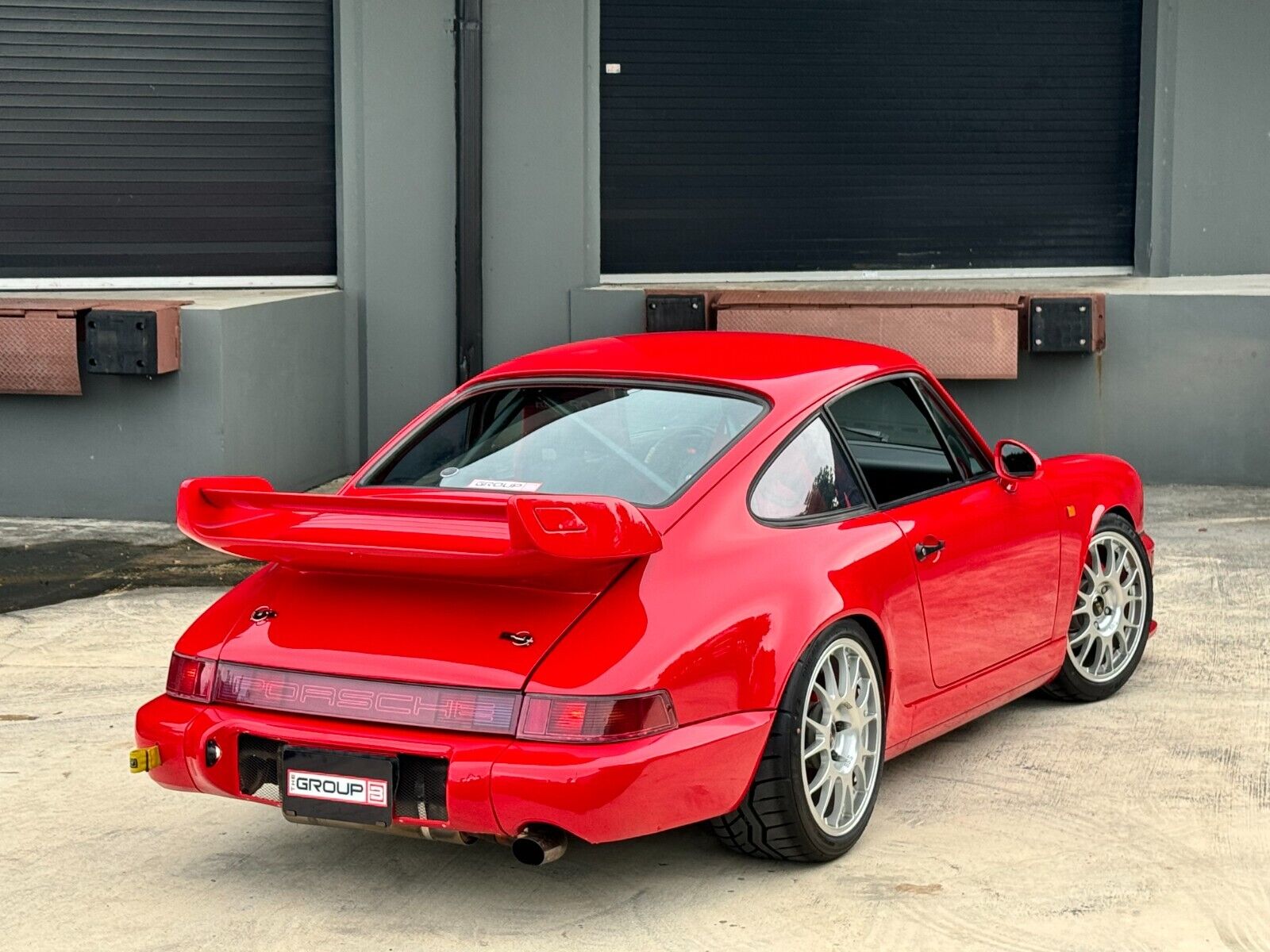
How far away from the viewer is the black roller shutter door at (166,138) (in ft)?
39.2

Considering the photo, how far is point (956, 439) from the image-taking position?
18.0ft

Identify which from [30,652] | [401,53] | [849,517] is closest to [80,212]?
[401,53]

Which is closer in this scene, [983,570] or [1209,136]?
[983,570]

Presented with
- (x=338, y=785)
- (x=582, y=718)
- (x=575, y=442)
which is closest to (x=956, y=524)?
(x=575, y=442)

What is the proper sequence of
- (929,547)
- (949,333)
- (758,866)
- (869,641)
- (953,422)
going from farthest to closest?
1. (949,333)
2. (953,422)
3. (929,547)
4. (869,641)
5. (758,866)

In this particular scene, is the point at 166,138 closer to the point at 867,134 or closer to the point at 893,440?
the point at 867,134

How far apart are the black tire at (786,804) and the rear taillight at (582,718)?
17.1 inches

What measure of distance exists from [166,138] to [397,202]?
5.43 ft

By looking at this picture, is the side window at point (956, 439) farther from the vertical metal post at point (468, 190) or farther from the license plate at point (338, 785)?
the vertical metal post at point (468, 190)

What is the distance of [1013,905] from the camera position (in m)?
4.24

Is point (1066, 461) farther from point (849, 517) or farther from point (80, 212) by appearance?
point (80, 212)

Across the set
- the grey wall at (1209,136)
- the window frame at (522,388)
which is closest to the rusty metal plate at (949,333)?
the grey wall at (1209,136)

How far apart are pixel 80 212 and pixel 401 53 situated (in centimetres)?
247

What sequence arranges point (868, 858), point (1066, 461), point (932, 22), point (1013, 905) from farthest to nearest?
point (932, 22)
point (1066, 461)
point (868, 858)
point (1013, 905)
